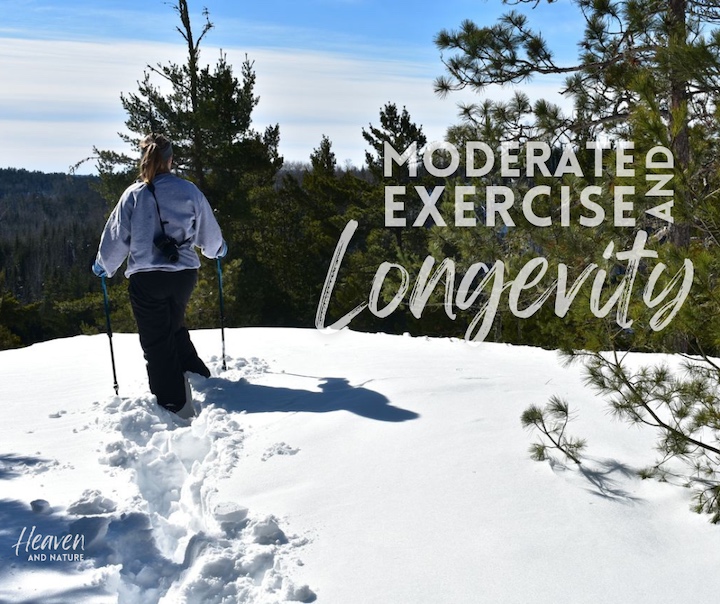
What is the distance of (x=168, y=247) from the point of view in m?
4.25

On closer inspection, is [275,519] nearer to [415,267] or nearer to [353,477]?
[353,477]

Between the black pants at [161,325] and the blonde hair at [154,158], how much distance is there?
649 millimetres

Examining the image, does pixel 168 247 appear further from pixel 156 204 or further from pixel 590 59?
pixel 590 59

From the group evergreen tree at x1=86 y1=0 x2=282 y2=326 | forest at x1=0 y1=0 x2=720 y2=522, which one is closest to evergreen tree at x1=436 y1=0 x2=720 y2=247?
forest at x1=0 y1=0 x2=720 y2=522

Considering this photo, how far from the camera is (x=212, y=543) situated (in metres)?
2.44

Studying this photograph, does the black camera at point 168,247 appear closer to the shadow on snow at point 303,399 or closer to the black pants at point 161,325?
the black pants at point 161,325

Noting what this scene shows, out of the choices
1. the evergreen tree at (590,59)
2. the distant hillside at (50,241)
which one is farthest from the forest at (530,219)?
the distant hillside at (50,241)

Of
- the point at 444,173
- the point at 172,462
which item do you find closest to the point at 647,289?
the point at 172,462

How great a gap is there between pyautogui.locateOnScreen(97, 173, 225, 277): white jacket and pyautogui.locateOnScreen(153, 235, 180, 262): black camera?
25mm

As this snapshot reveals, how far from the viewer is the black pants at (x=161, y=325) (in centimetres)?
424

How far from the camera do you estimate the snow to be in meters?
2.18

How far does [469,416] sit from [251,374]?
6.56 ft

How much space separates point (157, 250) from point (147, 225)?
17 centimetres

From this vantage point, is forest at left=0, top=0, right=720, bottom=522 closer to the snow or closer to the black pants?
the snow
